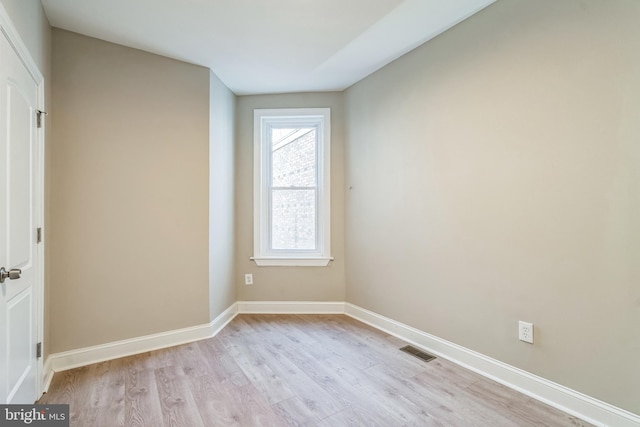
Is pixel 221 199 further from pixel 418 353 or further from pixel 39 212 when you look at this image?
pixel 418 353

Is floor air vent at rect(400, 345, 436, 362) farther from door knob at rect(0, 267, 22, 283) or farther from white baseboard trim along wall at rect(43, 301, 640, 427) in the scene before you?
door knob at rect(0, 267, 22, 283)

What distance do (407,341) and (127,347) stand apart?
2371 millimetres

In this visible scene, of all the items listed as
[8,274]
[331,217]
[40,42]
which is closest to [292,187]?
[331,217]

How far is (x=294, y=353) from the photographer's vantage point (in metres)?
2.46

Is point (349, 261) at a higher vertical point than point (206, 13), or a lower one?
lower

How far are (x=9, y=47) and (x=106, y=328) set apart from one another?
197cm

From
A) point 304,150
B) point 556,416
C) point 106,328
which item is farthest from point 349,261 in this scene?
point 106,328

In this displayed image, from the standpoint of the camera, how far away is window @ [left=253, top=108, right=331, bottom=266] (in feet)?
11.2

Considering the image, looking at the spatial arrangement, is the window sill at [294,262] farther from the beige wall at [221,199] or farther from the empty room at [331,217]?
the beige wall at [221,199]

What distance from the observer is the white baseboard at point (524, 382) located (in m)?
1.55

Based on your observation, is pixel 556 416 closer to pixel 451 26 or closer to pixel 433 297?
pixel 433 297

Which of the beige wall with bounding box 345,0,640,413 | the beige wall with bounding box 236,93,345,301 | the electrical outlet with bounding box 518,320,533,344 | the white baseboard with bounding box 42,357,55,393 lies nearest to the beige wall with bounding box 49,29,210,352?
the white baseboard with bounding box 42,357,55,393

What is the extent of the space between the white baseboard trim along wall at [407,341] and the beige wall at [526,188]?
6cm

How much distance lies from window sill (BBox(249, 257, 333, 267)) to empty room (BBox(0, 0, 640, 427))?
27 millimetres
